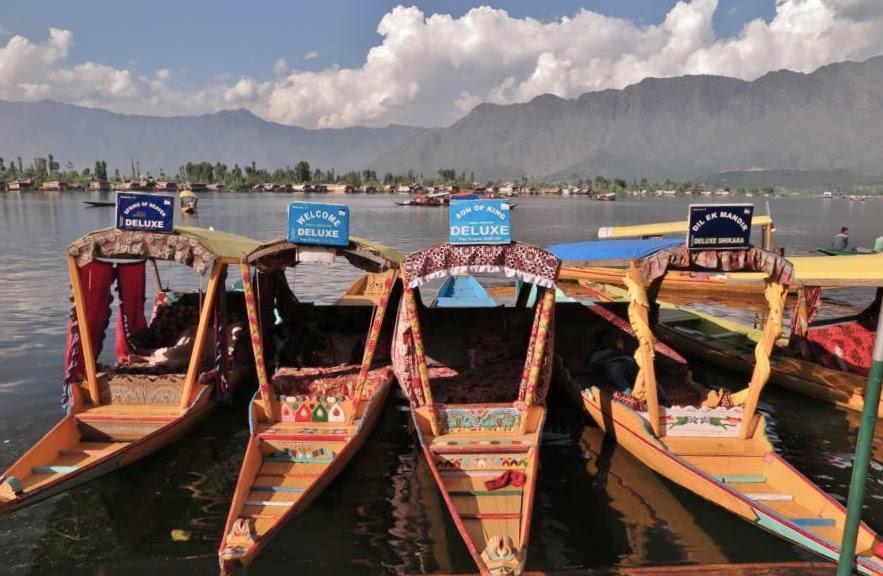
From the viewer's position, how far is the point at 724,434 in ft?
29.7

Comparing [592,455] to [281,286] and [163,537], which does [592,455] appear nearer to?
[163,537]

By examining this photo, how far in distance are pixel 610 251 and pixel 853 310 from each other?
56.0 ft

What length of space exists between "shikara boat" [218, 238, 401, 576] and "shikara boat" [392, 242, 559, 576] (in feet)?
3.42

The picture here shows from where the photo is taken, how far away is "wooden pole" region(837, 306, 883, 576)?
17.1 feet

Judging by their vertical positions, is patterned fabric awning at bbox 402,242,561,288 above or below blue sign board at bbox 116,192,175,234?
below

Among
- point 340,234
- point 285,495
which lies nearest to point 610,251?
point 340,234

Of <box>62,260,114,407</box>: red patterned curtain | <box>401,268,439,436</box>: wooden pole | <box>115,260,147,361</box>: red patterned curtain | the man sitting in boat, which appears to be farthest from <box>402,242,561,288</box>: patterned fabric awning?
<box>115,260,147,361</box>: red patterned curtain

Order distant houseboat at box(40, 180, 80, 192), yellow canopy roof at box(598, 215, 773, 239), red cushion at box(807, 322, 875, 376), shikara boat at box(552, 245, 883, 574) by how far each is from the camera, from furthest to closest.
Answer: distant houseboat at box(40, 180, 80, 192), yellow canopy roof at box(598, 215, 773, 239), red cushion at box(807, 322, 875, 376), shikara boat at box(552, 245, 883, 574)

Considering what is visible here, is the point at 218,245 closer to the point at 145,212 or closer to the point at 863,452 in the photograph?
the point at 145,212

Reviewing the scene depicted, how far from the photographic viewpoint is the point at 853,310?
21984 mm

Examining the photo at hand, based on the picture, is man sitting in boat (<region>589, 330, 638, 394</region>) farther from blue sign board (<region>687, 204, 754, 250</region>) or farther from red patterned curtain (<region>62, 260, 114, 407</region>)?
red patterned curtain (<region>62, 260, 114, 407</region>)

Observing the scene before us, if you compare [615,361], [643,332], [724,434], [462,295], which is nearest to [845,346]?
[615,361]

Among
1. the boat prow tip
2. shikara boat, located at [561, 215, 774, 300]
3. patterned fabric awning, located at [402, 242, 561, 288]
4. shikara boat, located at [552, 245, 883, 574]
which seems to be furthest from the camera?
shikara boat, located at [561, 215, 774, 300]

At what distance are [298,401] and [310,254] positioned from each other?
98.3 inches
